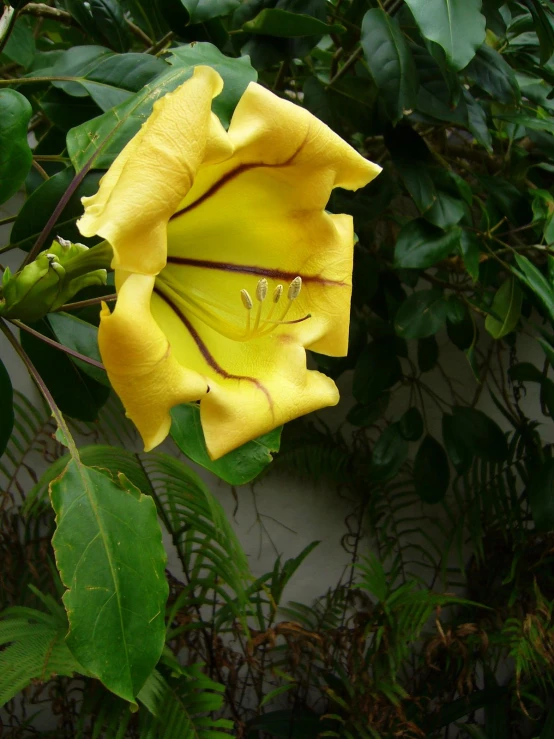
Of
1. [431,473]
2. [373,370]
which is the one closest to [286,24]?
[373,370]

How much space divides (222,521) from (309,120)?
4.36 feet

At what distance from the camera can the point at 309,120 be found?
1.90ft

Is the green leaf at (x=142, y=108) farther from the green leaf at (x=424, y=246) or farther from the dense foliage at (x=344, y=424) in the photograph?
the green leaf at (x=424, y=246)

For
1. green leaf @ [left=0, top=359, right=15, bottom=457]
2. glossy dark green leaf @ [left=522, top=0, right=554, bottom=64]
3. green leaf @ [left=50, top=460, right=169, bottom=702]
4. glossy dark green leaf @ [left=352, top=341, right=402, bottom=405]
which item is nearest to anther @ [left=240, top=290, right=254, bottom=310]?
green leaf @ [left=50, top=460, right=169, bottom=702]

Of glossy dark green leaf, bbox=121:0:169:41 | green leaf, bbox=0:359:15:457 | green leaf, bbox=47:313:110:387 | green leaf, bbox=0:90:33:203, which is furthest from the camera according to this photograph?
glossy dark green leaf, bbox=121:0:169:41

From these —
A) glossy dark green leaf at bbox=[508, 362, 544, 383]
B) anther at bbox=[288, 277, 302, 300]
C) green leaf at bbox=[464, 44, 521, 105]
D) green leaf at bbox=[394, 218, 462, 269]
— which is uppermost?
anther at bbox=[288, 277, 302, 300]

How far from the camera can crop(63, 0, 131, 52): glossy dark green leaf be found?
104 centimetres

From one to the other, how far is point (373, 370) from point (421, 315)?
0.86 feet

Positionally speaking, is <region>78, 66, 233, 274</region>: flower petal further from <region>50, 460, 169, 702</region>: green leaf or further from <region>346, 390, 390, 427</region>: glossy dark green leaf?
<region>346, 390, 390, 427</region>: glossy dark green leaf

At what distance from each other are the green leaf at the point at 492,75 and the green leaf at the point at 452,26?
12.9 inches

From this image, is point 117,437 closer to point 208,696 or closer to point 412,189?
point 208,696

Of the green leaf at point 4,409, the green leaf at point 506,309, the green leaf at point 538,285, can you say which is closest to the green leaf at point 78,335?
the green leaf at point 4,409

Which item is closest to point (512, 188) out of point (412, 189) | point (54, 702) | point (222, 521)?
point (412, 189)

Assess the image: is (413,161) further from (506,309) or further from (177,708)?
(177,708)
